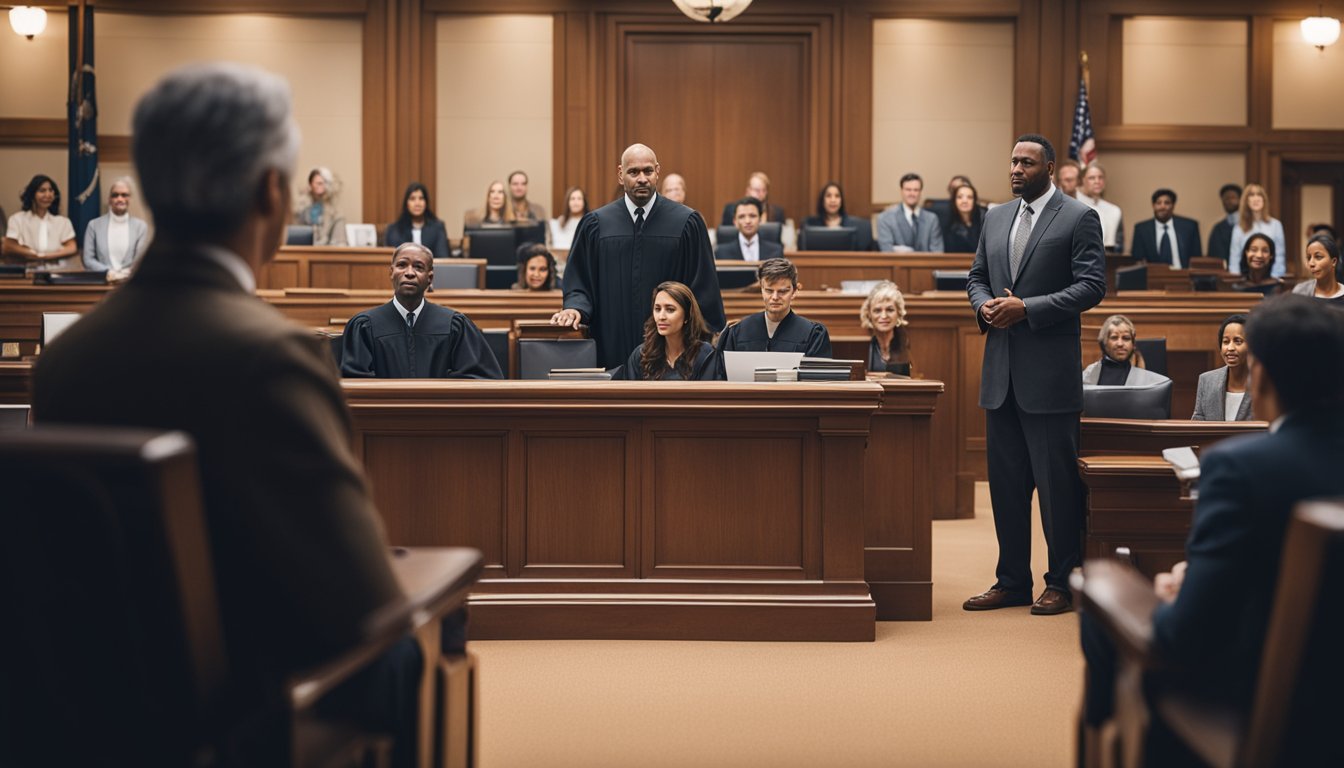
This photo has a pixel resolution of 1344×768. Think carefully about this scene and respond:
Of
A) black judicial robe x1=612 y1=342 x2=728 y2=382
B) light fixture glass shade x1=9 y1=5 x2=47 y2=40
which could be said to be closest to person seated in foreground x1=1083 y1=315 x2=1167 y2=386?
black judicial robe x1=612 y1=342 x2=728 y2=382

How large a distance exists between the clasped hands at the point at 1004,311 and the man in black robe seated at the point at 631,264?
1308 millimetres

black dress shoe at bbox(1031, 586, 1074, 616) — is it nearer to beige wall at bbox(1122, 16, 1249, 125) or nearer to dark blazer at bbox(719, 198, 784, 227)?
dark blazer at bbox(719, 198, 784, 227)

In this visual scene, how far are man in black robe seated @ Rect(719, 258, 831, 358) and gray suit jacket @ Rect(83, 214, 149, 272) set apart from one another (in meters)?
5.78

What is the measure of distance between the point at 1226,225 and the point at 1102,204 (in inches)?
44.2

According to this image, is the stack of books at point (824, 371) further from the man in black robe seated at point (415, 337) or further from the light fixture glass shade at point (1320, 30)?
the light fixture glass shade at point (1320, 30)

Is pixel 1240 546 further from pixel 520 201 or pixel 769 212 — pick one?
pixel 769 212

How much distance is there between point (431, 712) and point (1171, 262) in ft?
34.7

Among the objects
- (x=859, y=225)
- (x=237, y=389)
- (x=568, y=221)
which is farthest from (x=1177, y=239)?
(x=237, y=389)

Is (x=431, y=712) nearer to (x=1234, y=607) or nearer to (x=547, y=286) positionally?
(x=1234, y=607)

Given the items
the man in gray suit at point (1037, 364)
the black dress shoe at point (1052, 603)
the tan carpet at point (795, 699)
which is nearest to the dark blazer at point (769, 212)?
the man in gray suit at point (1037, 364)

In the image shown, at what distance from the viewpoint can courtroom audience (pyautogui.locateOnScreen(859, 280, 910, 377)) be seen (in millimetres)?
A: 6535

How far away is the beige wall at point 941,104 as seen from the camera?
39.5 ft

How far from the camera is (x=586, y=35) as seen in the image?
1172cm

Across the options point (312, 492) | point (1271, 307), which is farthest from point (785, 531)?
point (312, 492)
